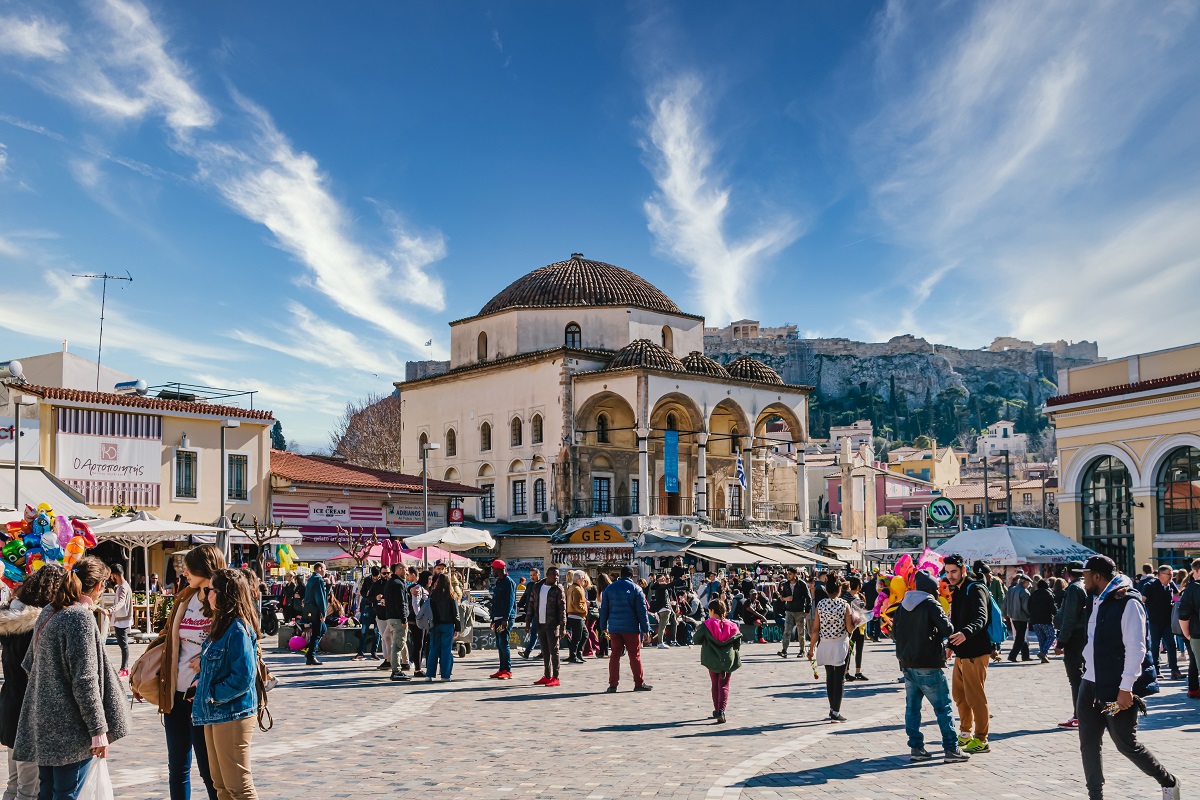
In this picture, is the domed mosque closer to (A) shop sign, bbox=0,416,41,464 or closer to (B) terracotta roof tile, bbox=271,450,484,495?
(B) terracotta roof tile, bbox=271,450,484,495

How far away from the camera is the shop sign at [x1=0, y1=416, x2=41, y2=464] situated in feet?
92.2

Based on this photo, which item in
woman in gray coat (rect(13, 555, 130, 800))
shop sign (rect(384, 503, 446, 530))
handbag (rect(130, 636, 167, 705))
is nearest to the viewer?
woman in gray coat (rect(13, 555, 130, 800))

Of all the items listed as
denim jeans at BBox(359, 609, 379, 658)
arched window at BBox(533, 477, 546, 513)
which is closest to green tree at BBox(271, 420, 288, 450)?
arched window at BBox(533, 477, 546, 513)

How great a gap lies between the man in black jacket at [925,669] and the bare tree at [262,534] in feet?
72.0

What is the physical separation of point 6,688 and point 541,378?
41504 mm

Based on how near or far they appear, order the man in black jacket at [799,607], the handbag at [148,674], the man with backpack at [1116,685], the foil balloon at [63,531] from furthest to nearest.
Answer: the man in black jacket at [799,607]
the foil balloon at [63,531]
the man with backpack at [1116,685]
the handbag at [148,674]

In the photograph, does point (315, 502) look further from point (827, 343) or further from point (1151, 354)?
point (827, 343)

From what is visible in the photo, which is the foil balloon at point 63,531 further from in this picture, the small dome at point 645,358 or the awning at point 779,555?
the small dome at point 645,358

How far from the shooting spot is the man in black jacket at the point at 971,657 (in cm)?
943

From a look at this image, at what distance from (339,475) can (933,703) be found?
104ft

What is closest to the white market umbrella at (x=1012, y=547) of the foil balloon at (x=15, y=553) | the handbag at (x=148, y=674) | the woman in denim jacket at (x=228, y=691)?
the foil balloon at (x=15, y=553)

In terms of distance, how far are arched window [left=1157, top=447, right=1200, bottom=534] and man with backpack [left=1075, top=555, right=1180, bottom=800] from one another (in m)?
29.3

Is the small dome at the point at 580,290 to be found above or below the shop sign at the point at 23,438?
above

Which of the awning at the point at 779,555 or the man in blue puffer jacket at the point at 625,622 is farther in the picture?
the awning at the point at 779,555
